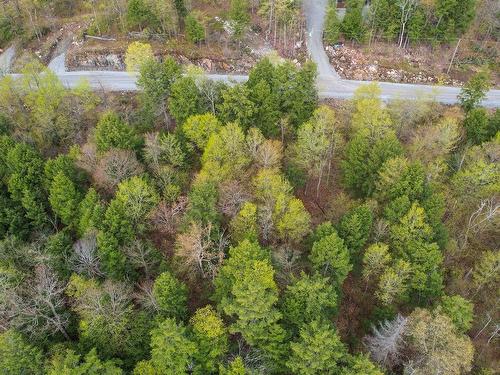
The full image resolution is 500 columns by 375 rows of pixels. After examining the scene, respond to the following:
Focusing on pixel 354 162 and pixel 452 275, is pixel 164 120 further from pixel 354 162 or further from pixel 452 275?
pixel 452 275

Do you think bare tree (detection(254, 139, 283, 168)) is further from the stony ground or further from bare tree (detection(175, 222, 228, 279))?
the stony ground

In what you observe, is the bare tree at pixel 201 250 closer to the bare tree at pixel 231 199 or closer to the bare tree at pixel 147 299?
the bare tree at pixel 231 199

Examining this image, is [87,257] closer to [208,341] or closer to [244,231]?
[208,341]

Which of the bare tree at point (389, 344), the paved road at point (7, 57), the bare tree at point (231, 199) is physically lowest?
the bare tree at point (389, 344)

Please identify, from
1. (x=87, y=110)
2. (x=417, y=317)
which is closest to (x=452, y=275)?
(x=417, y=317)

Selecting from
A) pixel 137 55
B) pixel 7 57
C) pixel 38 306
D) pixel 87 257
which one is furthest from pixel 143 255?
pixel 7 57

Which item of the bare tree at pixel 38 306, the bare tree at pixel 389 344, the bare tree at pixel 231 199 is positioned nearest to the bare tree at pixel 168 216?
the bare tree at pixel 231 199

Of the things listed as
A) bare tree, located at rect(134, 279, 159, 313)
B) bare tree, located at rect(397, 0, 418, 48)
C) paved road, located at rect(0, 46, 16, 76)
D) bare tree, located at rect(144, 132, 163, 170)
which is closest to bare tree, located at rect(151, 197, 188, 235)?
bare tree, located at rect(144, 132, 163, 170)
